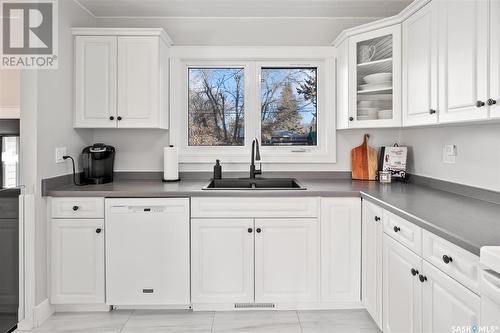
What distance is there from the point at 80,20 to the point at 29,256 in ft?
6.29

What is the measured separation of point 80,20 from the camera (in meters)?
2.77

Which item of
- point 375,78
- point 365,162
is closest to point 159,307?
point 365,162

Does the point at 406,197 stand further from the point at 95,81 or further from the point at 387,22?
the point at 95,81

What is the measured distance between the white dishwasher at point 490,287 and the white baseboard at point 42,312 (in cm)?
255

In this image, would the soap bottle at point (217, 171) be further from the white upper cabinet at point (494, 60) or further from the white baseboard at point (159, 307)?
the white upper cabinet at point (494, 60)

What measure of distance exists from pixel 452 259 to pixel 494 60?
36.3 inches

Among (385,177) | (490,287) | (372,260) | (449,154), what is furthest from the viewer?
(385,177)

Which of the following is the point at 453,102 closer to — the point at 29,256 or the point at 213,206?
the point at 213,206

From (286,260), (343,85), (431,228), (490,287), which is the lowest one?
(286,260)

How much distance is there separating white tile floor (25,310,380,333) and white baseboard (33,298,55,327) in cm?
4

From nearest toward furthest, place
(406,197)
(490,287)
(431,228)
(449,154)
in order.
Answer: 1. (490,287)
2. (431,228)
3. (406,197)
4. (449,154)

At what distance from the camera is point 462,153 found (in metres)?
2.17

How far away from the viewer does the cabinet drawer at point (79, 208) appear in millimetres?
2342

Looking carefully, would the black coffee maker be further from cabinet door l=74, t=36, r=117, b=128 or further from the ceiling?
the ceiling
